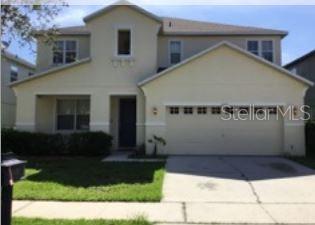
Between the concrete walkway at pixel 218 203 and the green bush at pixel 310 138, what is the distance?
17.8 feet

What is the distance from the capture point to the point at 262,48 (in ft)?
72.0

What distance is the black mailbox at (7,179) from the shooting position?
19.7 feet

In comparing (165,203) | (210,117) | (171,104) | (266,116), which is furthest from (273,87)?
(165,203)

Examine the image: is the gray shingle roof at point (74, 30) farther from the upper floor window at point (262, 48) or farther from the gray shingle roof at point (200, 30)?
the upper floor window at point (262, 48)

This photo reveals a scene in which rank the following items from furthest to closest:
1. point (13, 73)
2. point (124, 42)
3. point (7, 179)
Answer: point (13, 73) < point (124, 42) < point (7, 179)

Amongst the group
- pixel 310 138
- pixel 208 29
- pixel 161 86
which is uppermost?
pixel 208 29

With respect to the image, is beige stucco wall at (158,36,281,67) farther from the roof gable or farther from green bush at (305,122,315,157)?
green bush at (305,122,315,157)

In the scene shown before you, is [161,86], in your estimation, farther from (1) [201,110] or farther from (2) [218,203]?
(2) [218,203]

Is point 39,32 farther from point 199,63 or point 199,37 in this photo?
point 199,37

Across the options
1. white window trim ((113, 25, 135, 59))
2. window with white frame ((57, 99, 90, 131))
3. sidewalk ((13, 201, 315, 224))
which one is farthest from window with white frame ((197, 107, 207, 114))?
sidewalk ((13, 201, 315, 224))

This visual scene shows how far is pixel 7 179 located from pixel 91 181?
549 centimetres

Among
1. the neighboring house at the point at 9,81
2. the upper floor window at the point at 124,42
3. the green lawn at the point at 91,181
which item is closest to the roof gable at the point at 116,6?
the upper floor window at the point at 124,42

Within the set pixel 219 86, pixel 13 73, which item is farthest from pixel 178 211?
pixel 13 73

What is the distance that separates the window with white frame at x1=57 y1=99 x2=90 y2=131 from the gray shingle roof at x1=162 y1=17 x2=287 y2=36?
19.2 feet
